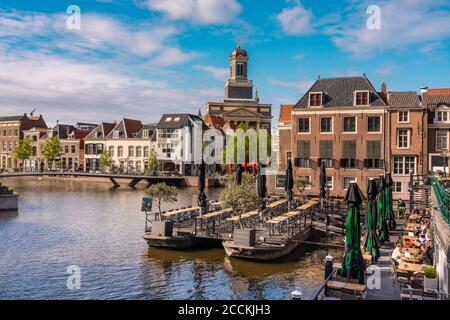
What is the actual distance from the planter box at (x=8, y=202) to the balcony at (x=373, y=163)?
3570 cm

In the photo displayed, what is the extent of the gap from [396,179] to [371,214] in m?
28.0

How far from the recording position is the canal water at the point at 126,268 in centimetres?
1859

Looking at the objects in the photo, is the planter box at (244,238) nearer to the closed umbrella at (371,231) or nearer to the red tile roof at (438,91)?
the closed umbrella at (371,231)

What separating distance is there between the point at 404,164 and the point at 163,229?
95.4ft

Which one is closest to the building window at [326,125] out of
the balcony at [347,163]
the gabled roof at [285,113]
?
the balcony at [347,163]

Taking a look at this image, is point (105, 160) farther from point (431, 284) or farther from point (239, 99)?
point (431, 284)

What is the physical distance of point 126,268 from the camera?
21969 millimetres

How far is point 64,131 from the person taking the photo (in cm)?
10150

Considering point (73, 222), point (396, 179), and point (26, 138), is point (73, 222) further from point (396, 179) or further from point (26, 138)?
point (26, 138)

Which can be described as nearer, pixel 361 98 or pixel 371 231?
pixel 371 231

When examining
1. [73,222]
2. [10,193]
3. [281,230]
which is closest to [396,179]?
[281,230]

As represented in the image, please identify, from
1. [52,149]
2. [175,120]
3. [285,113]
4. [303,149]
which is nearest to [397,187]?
[303,149]

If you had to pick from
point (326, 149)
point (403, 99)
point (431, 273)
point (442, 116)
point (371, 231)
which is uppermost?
point (403, 99)

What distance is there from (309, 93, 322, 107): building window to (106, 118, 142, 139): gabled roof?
50146mm
